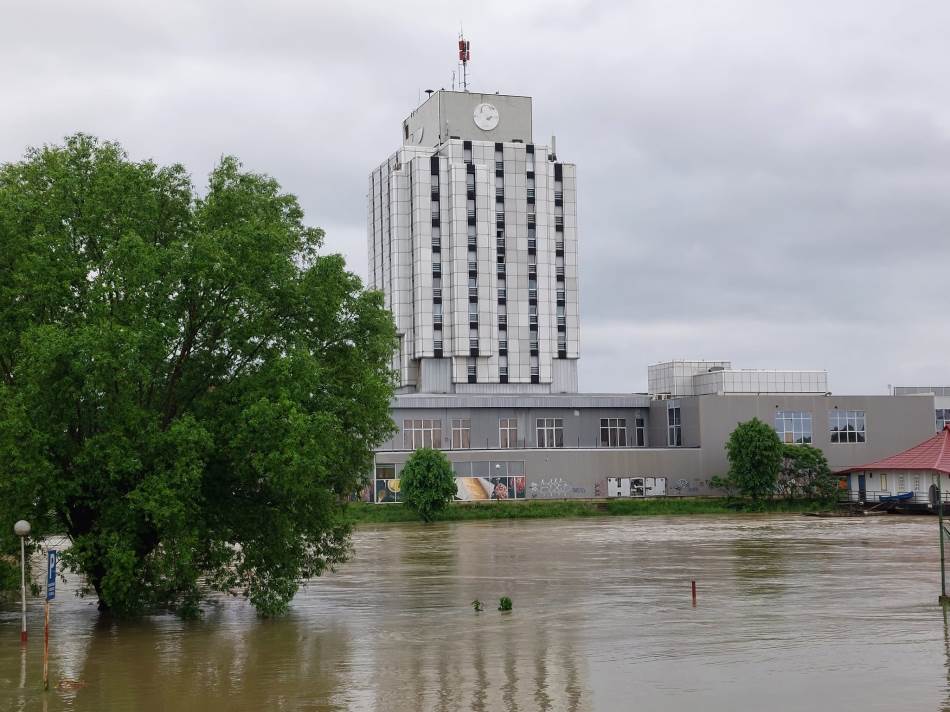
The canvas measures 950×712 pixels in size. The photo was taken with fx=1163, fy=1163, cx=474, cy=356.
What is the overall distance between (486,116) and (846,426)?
2222 inches

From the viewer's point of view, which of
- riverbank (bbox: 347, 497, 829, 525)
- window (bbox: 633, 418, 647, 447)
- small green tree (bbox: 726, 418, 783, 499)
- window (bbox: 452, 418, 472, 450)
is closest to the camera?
riverbank (bbox: 347, 497, 829, 525)

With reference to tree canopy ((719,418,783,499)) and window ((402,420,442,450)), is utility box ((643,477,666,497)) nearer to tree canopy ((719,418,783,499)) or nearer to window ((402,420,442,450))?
tree canopy ((719,418,783,499))

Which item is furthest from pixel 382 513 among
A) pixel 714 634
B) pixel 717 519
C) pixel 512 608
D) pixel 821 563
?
pixel 714 634

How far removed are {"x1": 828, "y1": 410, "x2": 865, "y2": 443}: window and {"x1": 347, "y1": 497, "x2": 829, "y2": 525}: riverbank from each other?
13.8 meters

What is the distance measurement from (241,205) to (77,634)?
14263mm

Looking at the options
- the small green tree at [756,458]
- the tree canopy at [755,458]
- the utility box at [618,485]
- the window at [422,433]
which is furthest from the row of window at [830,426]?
the window at [422,433]

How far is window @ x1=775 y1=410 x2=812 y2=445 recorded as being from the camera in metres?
122

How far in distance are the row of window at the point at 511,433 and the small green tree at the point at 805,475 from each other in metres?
20.8

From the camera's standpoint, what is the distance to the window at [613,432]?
130 m

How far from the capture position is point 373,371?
38906 mm

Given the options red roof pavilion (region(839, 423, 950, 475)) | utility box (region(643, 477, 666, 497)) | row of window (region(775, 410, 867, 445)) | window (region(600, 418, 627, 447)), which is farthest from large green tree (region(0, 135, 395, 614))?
window (region(600, 418, 627, 447))

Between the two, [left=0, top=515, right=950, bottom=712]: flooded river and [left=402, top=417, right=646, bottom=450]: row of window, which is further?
[left=402, top=417, right=646, bottom=450]: row of window

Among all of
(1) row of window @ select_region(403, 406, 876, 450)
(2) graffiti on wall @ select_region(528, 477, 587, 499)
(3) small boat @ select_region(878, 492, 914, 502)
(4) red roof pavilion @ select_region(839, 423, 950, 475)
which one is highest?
(1) row of window @ select_region(403, 406, 876, 450)

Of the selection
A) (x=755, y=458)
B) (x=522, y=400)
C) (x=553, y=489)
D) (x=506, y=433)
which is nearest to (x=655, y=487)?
(x=553, y=489)
